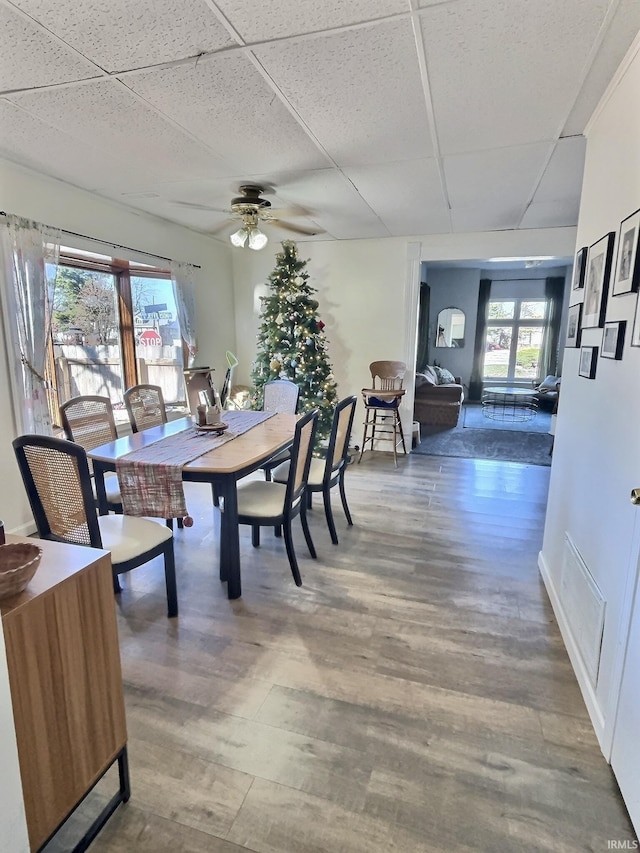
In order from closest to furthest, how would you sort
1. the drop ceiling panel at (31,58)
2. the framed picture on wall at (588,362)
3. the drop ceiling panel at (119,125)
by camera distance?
1. the drop ceiling panel at (31,58)
2. the framed picture on wall at (588,362)
3. the drop ceiling panel at (119,125)

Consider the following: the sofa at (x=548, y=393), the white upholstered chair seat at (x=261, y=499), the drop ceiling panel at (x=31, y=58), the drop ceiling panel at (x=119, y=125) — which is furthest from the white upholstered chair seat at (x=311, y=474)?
the sofa at (x=548, y=393)

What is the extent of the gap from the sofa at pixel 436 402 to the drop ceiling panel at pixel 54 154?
4.68 meters

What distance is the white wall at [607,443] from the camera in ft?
4.97

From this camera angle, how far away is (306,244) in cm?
541

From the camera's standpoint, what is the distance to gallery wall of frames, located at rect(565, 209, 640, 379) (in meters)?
1.54

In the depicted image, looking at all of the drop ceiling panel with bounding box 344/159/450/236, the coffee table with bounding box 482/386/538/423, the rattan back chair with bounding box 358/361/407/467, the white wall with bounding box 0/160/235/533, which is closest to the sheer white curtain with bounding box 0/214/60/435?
the white wall with bounding box 0/160/235/533

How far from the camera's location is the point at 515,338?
9219mm

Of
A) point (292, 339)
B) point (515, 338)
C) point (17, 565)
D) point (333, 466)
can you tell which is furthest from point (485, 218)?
point (515, 338)

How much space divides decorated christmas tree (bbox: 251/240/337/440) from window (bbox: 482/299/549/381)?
580cm

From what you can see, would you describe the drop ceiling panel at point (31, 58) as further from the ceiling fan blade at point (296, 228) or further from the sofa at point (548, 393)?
the sofa at point (548, 393)

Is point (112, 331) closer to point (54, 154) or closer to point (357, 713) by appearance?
point (54, 154)

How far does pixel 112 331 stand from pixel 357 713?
3.86 metres

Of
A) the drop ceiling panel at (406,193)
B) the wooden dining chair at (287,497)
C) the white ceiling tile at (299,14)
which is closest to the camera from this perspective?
the white ceiling tile at (299,14)

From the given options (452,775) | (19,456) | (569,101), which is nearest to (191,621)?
(19,456)
